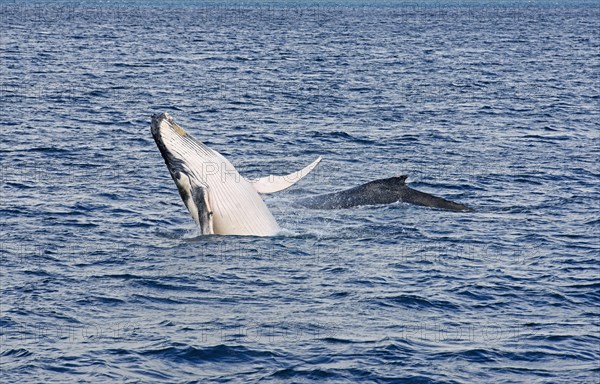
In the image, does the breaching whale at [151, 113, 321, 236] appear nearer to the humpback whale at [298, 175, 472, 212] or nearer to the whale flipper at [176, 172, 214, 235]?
the whale flipper at [176, 172, 214, 235]

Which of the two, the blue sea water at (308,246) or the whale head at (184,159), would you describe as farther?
the whale head at (184,159)

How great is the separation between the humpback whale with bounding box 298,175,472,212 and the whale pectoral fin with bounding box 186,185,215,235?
18.4 feet

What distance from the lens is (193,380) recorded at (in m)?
19.4

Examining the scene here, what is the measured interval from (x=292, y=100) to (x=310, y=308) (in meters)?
37.5

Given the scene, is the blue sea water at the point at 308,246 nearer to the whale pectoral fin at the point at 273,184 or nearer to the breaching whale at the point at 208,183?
the breaching whale at the point at 208,183

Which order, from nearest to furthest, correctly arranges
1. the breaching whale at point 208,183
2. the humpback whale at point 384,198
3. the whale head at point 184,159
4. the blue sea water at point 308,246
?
the blue sea water at point 308,246 < the whale head at point 184,159 < the breaching whale at point 208,183 < the humpback whale at point 384,198

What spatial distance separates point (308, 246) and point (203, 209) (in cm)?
320

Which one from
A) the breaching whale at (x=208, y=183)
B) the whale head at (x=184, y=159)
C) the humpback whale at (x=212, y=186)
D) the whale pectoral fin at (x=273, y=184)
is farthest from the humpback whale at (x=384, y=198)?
the whale head at (x=184, y=159)

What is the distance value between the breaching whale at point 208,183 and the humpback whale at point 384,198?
4.88 meters

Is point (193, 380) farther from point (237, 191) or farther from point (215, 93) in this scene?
point (215, 93)

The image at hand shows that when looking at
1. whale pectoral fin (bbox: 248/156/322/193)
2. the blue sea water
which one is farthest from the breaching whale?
the blue sea water

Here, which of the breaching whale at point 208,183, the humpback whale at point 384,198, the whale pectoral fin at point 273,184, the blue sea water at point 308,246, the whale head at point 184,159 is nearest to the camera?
the blue sea water at point 308,246

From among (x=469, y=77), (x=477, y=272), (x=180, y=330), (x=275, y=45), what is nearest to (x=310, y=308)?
(x=180, y=330)

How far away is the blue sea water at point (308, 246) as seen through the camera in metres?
20.5
